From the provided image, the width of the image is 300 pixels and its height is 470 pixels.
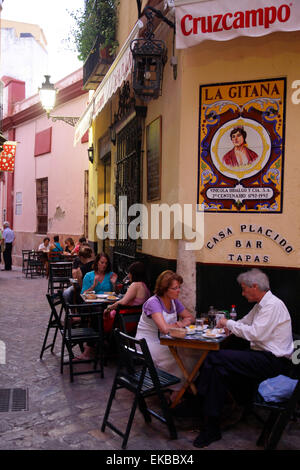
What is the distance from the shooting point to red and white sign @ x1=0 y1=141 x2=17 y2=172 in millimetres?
19078

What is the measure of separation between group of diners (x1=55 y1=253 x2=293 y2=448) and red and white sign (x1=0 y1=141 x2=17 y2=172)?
609 inches

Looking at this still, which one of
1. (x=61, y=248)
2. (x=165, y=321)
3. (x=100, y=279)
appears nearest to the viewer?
(x=165, y=321)

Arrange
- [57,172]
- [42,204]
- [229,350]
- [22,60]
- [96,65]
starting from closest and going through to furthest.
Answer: [229,350], [96,65], [57,172], [42,204], [22,60]

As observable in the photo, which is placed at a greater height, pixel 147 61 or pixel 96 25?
pixel 96 25

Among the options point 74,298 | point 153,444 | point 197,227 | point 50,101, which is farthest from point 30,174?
point 153,444

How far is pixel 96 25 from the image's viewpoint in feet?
32.6

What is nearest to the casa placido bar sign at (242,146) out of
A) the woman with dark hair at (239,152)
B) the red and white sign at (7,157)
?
the woman with dark hair at (239,152)

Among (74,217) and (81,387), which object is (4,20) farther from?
(81,387)

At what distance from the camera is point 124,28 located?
8766 millimetres

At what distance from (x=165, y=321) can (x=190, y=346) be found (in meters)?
0.61

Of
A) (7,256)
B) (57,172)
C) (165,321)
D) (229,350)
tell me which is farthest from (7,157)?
(229,350)

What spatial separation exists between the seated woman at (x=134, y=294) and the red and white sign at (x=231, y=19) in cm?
274

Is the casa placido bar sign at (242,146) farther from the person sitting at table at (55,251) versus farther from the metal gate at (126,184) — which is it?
the person sitting at table at (55,251)

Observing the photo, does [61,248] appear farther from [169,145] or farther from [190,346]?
[190,346]
